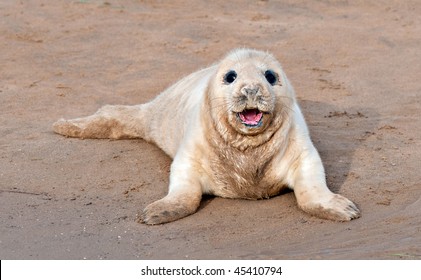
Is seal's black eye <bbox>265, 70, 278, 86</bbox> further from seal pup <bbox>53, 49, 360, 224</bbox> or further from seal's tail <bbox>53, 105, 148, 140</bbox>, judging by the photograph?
seal's tail <bbox>53, 105, 148, 140</bbox>

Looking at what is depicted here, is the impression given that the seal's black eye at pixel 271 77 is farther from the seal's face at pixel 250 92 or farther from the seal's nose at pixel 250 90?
the seal's nose at pixel 250 90

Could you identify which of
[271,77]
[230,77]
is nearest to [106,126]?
[230,77]

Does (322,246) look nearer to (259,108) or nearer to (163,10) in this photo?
(259,108)

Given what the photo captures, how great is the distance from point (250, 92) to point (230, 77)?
1.40 ft

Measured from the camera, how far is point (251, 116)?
5.63 metres

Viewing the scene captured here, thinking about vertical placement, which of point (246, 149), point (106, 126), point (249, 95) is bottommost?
point (106, 126)

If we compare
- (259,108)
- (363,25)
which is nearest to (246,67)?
(259,108)

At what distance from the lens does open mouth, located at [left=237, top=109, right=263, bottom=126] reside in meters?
5.61

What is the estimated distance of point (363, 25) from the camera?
11.4 m

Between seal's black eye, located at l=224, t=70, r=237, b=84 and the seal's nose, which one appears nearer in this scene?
the seal's nose

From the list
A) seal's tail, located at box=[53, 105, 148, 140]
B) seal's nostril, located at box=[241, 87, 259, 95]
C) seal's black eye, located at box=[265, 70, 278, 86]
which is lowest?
seal's tail, located at box=[53, 105, 148, 140]

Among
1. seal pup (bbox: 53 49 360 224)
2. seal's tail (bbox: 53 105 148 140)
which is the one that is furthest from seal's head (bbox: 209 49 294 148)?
seal's tail (bbox: 53 105 148 140)

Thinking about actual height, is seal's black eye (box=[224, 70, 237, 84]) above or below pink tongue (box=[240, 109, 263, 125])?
above

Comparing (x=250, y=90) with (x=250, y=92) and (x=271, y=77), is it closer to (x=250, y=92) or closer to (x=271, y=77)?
(x=250, y=92)
